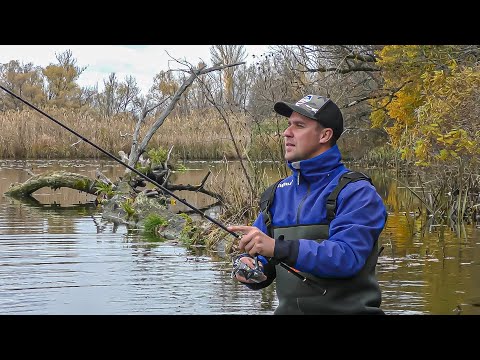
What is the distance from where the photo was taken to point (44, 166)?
28.6m

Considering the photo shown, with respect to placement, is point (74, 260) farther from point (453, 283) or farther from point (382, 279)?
point (453, 283)

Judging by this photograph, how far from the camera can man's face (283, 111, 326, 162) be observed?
13.2ft

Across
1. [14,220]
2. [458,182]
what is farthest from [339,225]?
[14,220]

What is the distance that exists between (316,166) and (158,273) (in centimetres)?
590

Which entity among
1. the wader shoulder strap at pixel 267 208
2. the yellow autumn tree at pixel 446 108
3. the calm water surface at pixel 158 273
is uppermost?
the yellow autumn tree at pixel 446 108

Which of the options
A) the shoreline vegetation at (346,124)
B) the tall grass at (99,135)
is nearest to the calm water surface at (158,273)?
the shoreline vegetation at (346,124)

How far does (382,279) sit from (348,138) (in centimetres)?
2278

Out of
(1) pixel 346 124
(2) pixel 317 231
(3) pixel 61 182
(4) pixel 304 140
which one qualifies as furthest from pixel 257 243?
(1) pixel 346 124

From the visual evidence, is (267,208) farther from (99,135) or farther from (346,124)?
(99,135)

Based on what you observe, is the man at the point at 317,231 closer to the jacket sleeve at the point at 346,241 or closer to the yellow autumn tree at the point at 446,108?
the jacket sleeve at the point at 346,241

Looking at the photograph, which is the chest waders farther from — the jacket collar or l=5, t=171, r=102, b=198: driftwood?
l=5, t=171, r=102, b=198: driftwood

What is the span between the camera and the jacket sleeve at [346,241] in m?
3.70

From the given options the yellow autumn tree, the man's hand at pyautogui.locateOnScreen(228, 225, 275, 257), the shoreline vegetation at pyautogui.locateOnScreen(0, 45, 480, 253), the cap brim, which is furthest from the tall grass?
the man's hand at pyautogui.locateOnScreen(228, 225, 275, 257)
